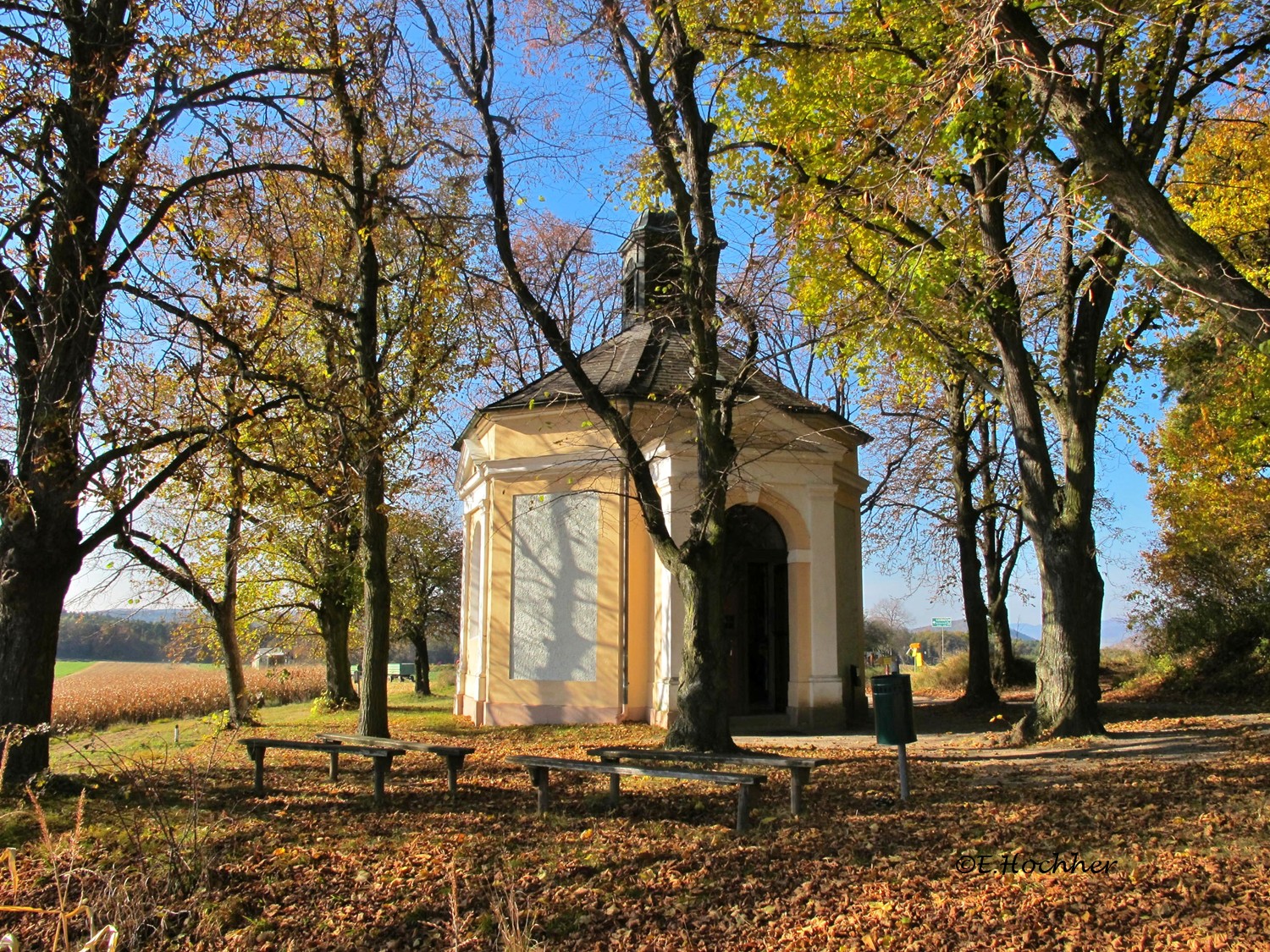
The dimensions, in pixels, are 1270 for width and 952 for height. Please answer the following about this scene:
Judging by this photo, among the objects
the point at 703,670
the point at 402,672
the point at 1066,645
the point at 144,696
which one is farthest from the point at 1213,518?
the point at 402,672

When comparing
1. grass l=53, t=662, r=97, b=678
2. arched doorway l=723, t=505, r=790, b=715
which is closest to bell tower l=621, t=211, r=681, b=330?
arched doorway l=723, t=505, r=790, b=715

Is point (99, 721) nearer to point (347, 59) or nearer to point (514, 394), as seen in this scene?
point (514, 394)

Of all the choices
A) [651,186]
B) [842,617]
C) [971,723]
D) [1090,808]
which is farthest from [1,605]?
[971,723]

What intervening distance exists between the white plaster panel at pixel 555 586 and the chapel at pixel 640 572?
2 cm

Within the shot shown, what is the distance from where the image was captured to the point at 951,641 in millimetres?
69062

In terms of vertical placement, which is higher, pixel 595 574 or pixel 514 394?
pixel 514 394

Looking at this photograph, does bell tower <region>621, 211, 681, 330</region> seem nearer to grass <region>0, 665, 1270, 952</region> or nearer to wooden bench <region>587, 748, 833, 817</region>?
wooden bench <region>587, 748, 833, 817</region>

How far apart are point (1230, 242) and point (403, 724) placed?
16.5 m

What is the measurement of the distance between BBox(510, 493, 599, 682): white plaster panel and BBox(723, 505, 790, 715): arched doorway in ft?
8.66

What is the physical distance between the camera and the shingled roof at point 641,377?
15.9 metres

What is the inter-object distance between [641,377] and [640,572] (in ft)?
11.9

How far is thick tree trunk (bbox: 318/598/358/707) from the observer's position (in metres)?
23.5

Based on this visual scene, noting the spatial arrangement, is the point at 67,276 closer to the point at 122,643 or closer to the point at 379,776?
the point at 379,776

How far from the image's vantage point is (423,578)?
106 ft
